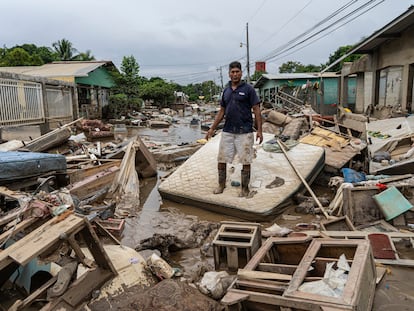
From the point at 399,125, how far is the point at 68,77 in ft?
53.9

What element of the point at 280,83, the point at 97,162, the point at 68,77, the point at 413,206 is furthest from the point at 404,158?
the point at 280,83

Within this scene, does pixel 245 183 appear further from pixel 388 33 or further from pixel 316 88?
pixel 316 88

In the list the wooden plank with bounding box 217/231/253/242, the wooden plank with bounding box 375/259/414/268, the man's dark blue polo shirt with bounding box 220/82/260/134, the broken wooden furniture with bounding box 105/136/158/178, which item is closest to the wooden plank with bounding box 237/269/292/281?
the wooden plank with bounding box 217/231/253/242

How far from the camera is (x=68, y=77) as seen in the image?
1811 cm

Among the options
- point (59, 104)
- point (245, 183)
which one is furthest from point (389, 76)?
point (59, 104)

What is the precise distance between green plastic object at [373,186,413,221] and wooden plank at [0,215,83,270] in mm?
3403

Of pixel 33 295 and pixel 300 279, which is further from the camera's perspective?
pixel 33 295

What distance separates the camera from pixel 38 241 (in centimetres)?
221

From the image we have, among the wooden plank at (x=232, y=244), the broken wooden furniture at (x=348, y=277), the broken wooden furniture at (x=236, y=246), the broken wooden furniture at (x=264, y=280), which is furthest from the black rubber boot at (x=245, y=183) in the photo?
the broken wooden furniture at (x=348, y=277)

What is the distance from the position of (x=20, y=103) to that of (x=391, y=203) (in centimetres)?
1051

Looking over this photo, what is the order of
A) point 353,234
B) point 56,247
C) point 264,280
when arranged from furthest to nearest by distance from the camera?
point 353,234 < point 56,247 < point 264,280

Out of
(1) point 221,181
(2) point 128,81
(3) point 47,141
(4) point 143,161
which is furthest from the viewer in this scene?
(2) point 128,81

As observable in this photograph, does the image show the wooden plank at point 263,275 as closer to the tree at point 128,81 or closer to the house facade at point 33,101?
the house facade at point 33,101

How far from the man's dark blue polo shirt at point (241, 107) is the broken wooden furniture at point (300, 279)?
6.96ft
